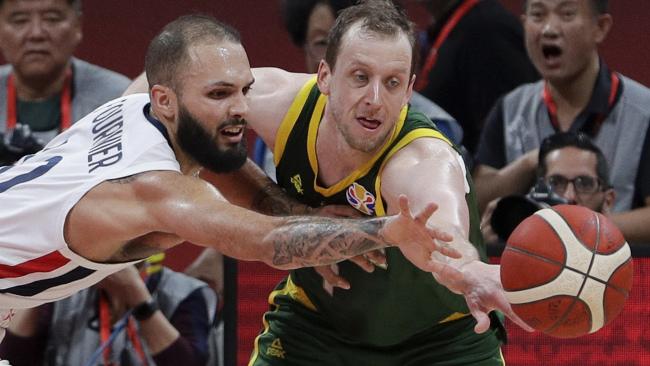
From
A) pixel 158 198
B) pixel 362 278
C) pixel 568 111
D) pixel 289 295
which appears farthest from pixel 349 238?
pixel 568 111

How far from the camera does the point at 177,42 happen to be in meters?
4.26

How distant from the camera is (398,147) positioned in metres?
4.62

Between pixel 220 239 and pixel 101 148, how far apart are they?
552 millimetres

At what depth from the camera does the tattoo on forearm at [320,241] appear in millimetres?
3748

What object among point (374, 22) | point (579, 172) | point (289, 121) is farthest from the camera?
point (579, 172)

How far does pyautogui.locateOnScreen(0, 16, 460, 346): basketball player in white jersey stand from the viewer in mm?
3822

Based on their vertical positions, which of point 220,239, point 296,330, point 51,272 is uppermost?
point 220,239

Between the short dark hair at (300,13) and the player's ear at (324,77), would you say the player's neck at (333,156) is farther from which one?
the short dark hair at (300,13)

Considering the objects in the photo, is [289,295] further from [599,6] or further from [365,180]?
[599,6]

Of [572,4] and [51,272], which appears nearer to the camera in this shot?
[51,272]

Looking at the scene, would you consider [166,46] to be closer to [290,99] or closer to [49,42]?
[290,99]

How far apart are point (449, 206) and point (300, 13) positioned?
87.6 inches

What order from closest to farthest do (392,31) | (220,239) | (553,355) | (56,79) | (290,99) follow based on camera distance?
(220,239)
(392,31)
(290,99)
(553,355)
(56,79)

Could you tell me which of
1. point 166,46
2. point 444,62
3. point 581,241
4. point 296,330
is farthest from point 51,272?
point 444,62
